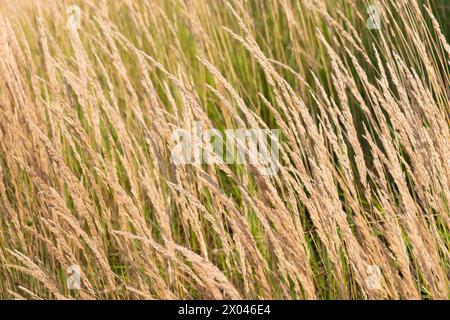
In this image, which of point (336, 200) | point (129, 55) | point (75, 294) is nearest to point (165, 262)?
point (75, 294)

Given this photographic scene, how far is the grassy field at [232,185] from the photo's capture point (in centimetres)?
170

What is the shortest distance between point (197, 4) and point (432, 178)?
185cm

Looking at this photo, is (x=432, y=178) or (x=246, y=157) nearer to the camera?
(x=246, y=157)

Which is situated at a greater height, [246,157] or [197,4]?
[197,4]

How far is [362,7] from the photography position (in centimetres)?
323

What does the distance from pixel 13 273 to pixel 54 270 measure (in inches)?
5.9

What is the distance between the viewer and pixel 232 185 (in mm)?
2875

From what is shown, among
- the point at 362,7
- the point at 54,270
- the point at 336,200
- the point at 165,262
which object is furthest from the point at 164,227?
the point at 362,7

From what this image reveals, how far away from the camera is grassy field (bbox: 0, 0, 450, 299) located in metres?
1.70
